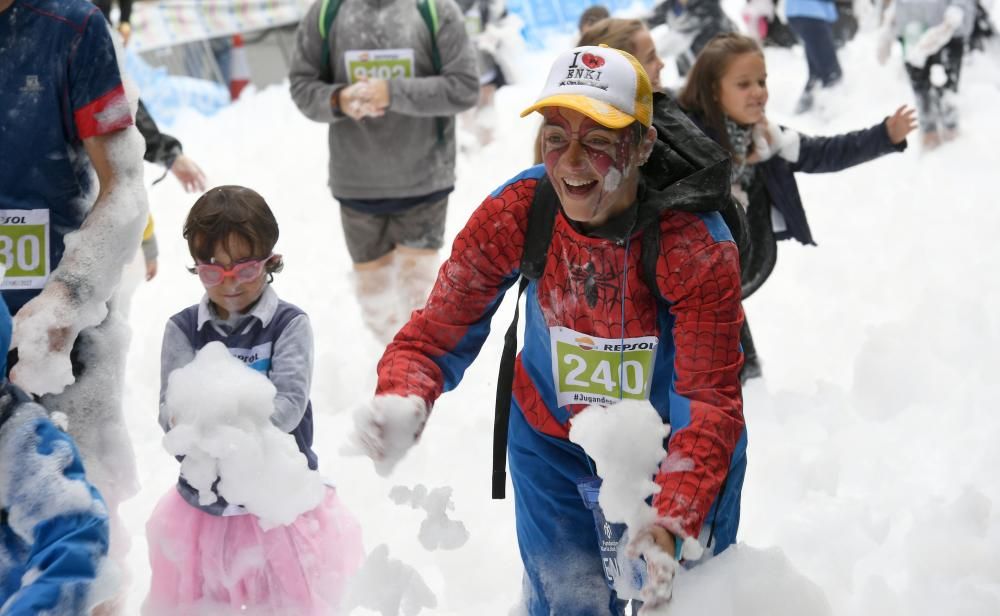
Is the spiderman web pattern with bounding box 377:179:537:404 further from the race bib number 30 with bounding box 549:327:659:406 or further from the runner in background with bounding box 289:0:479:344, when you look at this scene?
the runner in background with bounding box 289:0:479:344

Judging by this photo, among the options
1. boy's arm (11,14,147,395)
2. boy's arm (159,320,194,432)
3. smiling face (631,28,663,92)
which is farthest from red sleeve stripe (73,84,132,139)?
smiling face (631,28,663,92)

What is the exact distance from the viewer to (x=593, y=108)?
2.77 metres

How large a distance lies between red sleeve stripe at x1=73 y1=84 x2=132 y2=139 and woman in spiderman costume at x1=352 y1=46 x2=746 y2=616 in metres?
1.08

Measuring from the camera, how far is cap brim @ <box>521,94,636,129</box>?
276 centimetres

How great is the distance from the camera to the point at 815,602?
9.05 feet

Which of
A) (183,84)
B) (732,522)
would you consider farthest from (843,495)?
(183,84)

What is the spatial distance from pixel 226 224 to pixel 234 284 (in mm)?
161

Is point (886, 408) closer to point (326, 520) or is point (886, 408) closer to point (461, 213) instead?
point (326, 520)

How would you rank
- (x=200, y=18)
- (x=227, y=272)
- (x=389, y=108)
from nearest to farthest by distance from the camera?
(x=227, y=272), (x=389, y=108), (x=200, y=18)

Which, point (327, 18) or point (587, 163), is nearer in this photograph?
point (587, 163)

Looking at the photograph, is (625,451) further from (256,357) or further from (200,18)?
(200,18)

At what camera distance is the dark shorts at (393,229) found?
231 inches

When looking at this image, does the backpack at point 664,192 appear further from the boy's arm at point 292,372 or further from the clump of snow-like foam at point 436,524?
the boy's arm at point 292,372

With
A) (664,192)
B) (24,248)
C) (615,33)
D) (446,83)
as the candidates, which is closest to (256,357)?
(24,248)
